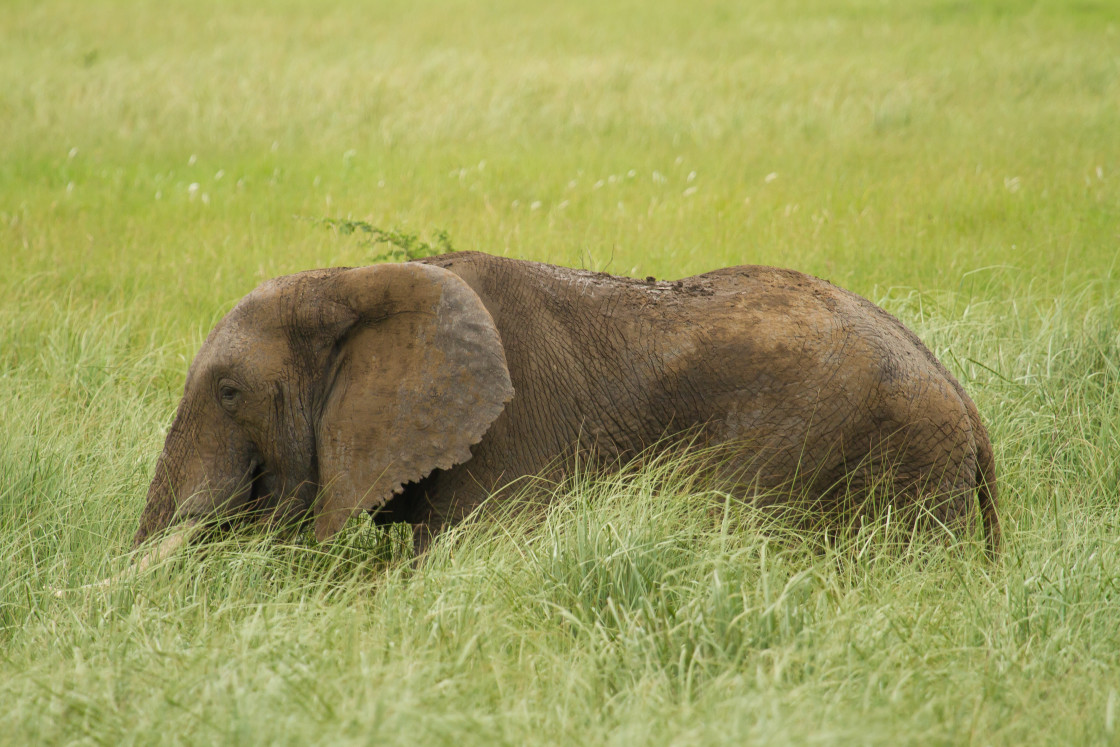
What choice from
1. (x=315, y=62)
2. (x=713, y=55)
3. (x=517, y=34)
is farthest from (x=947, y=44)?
(x=315, y=62)

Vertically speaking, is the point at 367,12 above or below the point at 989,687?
above

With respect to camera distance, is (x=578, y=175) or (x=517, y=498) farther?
(x=578, y=175)

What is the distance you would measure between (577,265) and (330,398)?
13.3ft

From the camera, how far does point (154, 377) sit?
6281mm

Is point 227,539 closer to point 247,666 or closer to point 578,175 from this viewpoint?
point 247,666

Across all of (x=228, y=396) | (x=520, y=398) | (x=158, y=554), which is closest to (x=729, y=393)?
(x=520, y=398)

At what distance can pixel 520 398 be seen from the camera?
3.93 m

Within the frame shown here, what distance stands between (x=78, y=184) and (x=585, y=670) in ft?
29.9

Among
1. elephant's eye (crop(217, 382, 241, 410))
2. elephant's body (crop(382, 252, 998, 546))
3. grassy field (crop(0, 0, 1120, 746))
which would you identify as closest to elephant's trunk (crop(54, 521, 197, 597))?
grassy field (crop(0, 0, 1120, 746))

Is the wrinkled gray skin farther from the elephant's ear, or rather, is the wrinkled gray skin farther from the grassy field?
the grassy field

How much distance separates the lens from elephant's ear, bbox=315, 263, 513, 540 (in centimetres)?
363

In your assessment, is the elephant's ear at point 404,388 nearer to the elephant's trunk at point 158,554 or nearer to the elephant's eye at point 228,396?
the elephant's eye at point 228,396

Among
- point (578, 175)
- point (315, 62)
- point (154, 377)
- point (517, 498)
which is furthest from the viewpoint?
point (315, 62)

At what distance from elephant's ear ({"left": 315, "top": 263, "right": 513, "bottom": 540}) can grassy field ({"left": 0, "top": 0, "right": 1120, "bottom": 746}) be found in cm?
30
